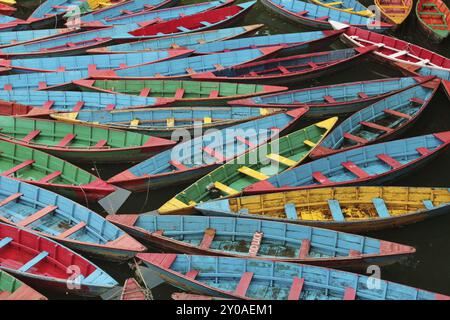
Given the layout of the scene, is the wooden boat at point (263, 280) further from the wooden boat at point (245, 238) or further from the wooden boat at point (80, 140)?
the wooden boat at point (80, 140)

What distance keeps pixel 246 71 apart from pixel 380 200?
26.3ft

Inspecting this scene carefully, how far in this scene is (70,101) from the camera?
63.2 feet

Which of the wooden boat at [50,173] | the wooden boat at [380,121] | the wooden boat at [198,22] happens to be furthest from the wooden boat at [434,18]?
the wooden boat at [50,173]

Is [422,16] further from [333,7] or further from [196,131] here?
[196,131]

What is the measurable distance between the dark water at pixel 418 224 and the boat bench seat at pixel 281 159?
9.30 ft

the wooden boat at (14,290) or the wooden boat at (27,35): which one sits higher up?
the wooden boat at (27,35)

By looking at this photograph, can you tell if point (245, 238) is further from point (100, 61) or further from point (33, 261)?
point (100, 61)

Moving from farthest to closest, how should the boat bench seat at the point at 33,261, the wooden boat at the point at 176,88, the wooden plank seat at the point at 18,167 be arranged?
the wooden boat at the point at 176,88, the wooden plank seat at the point at 18,167, the boat bench seat at the point at 33,261

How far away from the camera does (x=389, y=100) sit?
19.2m

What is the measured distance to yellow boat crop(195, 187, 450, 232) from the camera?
14.6 meters

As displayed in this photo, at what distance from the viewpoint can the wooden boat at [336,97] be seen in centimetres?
1881

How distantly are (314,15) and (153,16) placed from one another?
7.30 meters

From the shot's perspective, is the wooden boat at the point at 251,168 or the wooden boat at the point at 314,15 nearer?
the wooden boat at the point at 251,168

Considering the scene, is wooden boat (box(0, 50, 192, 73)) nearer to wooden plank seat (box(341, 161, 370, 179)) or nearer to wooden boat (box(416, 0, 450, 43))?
wooden plank seat (box(341, 161, 370, 179))
